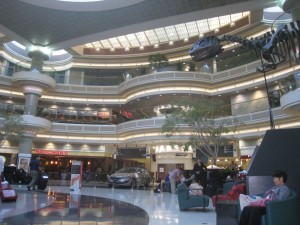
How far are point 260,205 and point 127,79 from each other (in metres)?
22.5

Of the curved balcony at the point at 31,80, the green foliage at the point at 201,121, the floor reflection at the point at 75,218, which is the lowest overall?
the floor reflection at the point at 75,218

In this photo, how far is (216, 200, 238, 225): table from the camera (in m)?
5.26

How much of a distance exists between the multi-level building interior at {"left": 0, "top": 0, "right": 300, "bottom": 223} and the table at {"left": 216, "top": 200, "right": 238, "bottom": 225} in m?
11.0

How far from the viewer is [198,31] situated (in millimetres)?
30016

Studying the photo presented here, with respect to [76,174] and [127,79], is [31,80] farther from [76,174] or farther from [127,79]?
[76,174]

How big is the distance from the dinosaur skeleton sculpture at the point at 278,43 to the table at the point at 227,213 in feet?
13.2

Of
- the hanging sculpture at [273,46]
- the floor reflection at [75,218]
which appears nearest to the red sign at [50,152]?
the floor reflection at [75,218]

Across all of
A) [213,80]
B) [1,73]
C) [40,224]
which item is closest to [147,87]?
[213,80]

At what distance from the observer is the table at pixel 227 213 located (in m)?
5.26

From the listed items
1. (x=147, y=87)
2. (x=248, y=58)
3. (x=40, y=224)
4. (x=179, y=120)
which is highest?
(x=248, y=58)

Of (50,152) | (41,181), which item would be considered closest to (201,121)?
(41,181)

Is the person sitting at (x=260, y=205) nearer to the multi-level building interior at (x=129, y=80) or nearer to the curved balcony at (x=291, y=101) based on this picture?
the curved balcony at (x=291, y=101)

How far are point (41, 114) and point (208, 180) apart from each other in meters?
18.4

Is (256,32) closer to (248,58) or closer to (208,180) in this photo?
(248,58)
